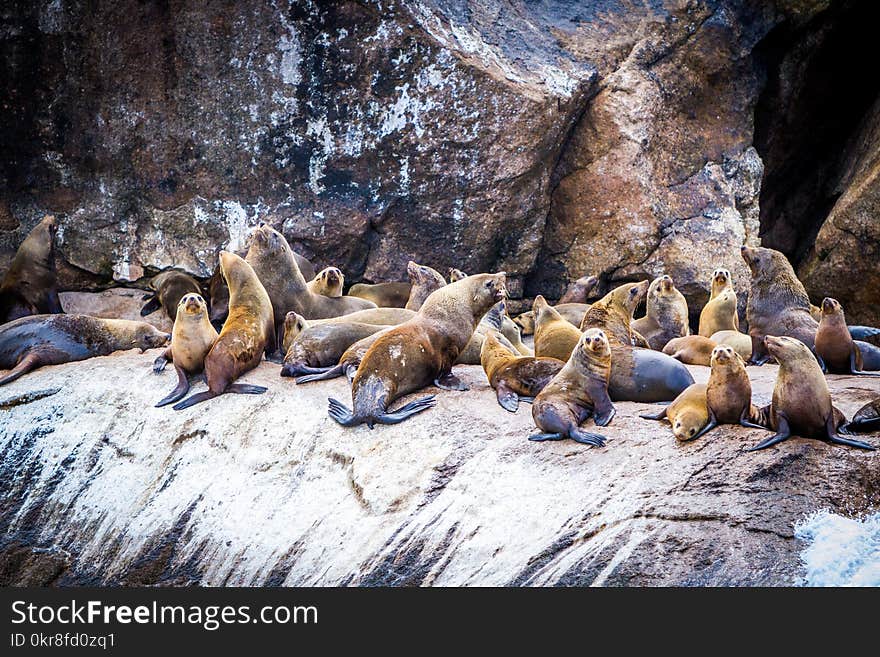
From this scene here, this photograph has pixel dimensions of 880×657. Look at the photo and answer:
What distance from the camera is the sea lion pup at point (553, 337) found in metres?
7.34

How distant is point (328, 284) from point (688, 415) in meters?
4.33

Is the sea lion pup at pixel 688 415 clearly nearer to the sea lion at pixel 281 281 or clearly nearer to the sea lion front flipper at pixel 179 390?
the sea lion front flipper at pixel 179 390

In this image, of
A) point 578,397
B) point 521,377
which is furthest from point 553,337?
point 578,397

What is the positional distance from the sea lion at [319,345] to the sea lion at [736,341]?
124 inches

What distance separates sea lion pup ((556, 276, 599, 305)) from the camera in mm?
9805

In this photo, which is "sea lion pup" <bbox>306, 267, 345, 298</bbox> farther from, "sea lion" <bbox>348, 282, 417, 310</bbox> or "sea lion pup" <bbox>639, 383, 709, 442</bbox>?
"sea lion pup" <bbox>639, 383, 709, 442</bbox>

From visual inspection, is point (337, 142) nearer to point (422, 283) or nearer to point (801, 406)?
point (422, 283)

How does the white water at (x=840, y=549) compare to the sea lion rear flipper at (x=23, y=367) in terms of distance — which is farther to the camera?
the sea lion rear flipper at (x=23, y=367)

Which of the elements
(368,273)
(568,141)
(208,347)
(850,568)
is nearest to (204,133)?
(368,273)

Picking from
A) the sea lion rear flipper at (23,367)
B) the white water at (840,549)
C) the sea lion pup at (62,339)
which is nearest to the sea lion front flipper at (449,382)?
the white water at (840,549)

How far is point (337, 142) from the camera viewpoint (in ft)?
31.2

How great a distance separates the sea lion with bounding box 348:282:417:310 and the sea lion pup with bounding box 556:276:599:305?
66.9 inches

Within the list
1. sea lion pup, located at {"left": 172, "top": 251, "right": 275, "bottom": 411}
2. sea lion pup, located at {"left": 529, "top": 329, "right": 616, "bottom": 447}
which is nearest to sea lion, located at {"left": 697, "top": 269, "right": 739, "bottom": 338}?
sea lion pup, located at {"left": 529, "top": 329, "right": 616, "bottom": 447}

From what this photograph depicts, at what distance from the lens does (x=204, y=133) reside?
9.48m
